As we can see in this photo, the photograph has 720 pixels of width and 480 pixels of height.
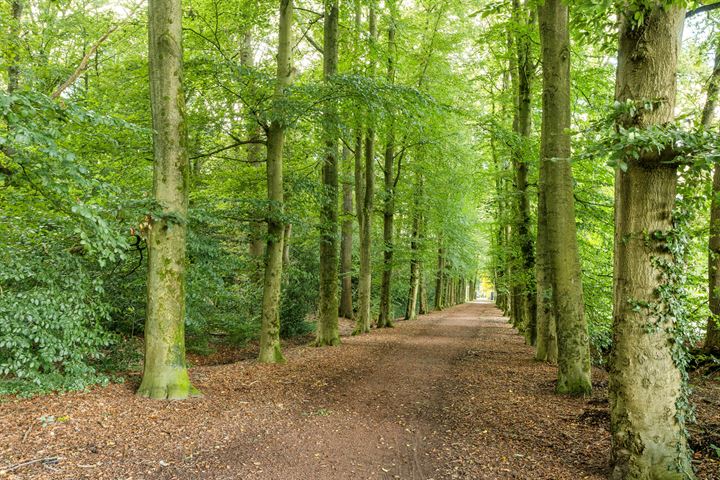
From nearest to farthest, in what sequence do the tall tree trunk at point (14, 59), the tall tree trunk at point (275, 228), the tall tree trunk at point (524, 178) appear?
1. the tall tree trunk at point (275, 228)
2. the tall tree trunk at point (14, 59)
3. the tall tree trunk at point (524, 178)

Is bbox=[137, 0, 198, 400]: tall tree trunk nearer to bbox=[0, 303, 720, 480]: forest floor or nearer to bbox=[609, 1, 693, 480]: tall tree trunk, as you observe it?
bbox=[0, 303, 720, 480]: forest floor

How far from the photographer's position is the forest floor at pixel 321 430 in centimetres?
408

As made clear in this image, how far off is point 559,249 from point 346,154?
13.5 meters

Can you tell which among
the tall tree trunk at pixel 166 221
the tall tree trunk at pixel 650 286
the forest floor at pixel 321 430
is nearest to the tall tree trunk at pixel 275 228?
the forest floor at pixel 321 430

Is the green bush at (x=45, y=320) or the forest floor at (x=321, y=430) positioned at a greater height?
the green bush at (x=45, y=320)

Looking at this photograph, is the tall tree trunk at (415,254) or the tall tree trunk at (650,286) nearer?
the tall tree trunk at (650,286)

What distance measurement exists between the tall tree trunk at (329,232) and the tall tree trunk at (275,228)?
82.5 inches

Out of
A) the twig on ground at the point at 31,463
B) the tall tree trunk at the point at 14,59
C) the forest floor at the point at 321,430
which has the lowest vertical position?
the forest floor at the point at 321,430

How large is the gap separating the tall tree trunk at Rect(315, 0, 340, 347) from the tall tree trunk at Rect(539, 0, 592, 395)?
5485mm

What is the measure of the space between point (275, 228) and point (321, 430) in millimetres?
4709

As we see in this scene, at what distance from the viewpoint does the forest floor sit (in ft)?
13.4

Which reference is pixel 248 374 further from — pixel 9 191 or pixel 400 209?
pixel 400 209

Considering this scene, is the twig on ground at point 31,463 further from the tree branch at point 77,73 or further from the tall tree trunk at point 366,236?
the tall tree trunk at point 366,236

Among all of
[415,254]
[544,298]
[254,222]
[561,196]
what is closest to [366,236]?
[415,254]
